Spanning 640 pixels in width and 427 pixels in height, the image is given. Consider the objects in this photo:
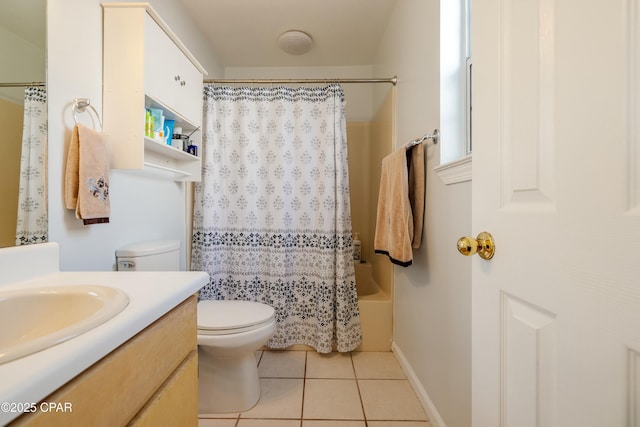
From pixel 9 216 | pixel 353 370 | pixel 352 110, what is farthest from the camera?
pixel 352 110

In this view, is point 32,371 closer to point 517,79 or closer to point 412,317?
point 517,79

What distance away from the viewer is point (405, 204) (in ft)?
4.43

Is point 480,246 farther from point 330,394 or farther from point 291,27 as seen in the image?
point 291,27

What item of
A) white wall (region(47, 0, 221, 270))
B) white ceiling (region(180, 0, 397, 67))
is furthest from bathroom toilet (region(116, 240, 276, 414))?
white ceiling (region(180, 0, 397, 67))

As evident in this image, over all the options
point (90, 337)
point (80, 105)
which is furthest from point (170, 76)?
point (90, 337)

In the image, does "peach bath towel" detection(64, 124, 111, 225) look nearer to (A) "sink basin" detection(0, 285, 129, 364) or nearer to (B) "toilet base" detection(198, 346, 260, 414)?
(A) "sink basin" detection(0, 285, 129, 364)

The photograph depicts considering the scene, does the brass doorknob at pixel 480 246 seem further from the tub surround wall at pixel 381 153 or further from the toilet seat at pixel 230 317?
the tub surround wall at pixel 381 153

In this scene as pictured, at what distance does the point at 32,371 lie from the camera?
322 mm

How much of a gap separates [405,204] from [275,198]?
922mm

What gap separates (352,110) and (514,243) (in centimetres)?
245

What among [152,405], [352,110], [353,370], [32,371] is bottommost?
[353,370]

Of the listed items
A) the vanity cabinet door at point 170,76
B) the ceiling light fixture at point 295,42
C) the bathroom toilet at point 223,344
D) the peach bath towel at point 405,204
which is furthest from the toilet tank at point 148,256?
the ceiling light fixture at point 295,42

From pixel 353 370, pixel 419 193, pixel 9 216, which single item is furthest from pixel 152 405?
pixel 353 370

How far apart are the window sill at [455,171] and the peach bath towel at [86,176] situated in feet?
4.46
